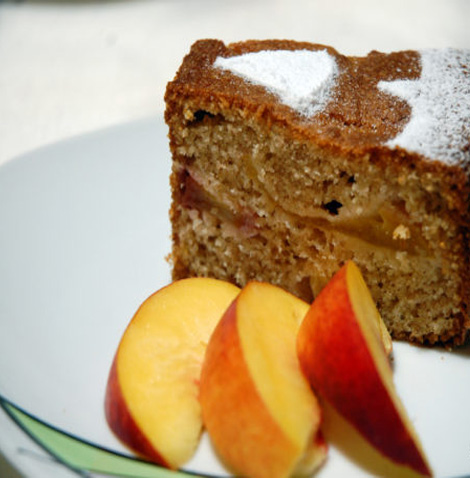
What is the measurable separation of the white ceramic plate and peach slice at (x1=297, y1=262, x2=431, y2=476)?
115mm

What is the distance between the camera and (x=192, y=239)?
1962 millimetres

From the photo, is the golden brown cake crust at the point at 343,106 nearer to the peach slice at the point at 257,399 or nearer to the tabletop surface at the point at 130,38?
the peach slice at the point at 257,399

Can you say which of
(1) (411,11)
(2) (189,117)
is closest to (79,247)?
(2) (189,117)

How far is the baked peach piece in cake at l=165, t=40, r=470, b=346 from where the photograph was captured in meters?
1.58

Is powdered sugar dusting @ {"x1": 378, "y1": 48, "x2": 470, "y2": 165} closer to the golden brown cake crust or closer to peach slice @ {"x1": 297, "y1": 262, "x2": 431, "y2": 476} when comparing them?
the golden brown cake crust

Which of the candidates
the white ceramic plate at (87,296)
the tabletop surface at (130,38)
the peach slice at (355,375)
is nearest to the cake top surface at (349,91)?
the peach slice at (355,375)

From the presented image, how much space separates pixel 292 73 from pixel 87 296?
869 millimetres

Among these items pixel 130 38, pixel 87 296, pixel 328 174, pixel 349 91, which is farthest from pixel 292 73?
pixel 130 38

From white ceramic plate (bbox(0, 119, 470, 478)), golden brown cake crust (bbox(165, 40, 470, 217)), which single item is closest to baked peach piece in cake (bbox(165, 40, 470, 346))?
golden brown cake crust (bbox(165, 40, 470, 217))

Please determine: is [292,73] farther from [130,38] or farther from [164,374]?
[130,38]

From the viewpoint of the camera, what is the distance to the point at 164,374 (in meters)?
1.44

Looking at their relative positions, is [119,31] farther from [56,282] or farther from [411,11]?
[56,282]

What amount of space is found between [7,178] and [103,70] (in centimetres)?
153

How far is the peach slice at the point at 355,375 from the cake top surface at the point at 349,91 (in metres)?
0.42
